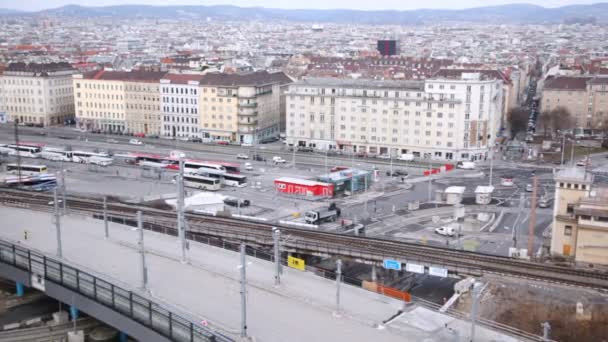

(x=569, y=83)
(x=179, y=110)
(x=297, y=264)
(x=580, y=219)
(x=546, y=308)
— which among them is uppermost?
(x=569, y=83)

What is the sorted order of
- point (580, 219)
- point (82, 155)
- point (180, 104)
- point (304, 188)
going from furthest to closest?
1. point (180, 104)
2. point (82, 155)
3. point (304, 188)
4. point (580, 219)

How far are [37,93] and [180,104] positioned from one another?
1663 cm

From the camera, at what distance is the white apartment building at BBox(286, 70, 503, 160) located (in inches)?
1890

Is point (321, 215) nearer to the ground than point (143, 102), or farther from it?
nearer to the ground

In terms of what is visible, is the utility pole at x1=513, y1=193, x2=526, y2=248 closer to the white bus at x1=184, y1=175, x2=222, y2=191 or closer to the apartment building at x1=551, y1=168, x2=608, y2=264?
the apartment building at x1=551, y1=168, x2=608, y2=264

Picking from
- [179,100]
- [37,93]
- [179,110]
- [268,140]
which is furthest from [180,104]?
[37,93]

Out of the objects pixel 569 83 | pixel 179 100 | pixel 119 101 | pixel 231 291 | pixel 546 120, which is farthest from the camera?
pixel 569 83

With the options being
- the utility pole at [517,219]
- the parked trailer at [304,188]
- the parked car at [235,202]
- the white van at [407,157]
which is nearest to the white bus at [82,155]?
the parked car at [235,202]

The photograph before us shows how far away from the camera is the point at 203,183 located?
132 feet

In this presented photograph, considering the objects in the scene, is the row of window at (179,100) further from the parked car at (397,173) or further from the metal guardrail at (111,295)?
the metal guardrail at (111,295)

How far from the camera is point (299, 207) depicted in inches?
1426

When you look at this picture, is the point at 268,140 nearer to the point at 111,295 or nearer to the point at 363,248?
the point at 363,248

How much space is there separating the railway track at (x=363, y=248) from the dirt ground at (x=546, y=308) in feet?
2.97

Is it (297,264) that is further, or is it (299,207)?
(299,207)
